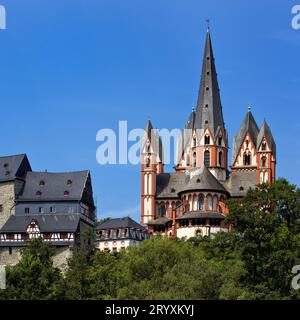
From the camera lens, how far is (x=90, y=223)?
77875mm

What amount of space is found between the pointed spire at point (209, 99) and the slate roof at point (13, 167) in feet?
106

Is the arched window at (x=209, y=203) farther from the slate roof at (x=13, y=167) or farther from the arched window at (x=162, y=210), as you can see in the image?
the slate roof at (x=13, y=167)

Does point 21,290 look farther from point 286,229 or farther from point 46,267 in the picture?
point 286,229

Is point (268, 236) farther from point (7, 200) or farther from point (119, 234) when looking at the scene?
point (119, 234)

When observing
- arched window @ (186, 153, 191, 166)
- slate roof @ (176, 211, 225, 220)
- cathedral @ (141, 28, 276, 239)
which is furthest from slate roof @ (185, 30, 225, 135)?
slate roof @ (176, 211, 225, 220)

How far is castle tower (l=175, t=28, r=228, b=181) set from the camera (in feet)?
343

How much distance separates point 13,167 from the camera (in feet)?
256

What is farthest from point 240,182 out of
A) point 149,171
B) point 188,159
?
point 149,171

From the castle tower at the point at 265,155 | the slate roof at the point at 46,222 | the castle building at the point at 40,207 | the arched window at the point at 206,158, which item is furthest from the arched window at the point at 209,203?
the slate roof at the point at 46,222

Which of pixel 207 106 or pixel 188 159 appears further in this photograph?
pixel 188 159

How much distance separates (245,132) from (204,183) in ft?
48.2

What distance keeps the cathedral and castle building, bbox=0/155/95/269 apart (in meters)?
18.4

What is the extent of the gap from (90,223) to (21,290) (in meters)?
22.5

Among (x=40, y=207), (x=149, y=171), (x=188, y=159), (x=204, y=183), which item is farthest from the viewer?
(x=188, y=159)
